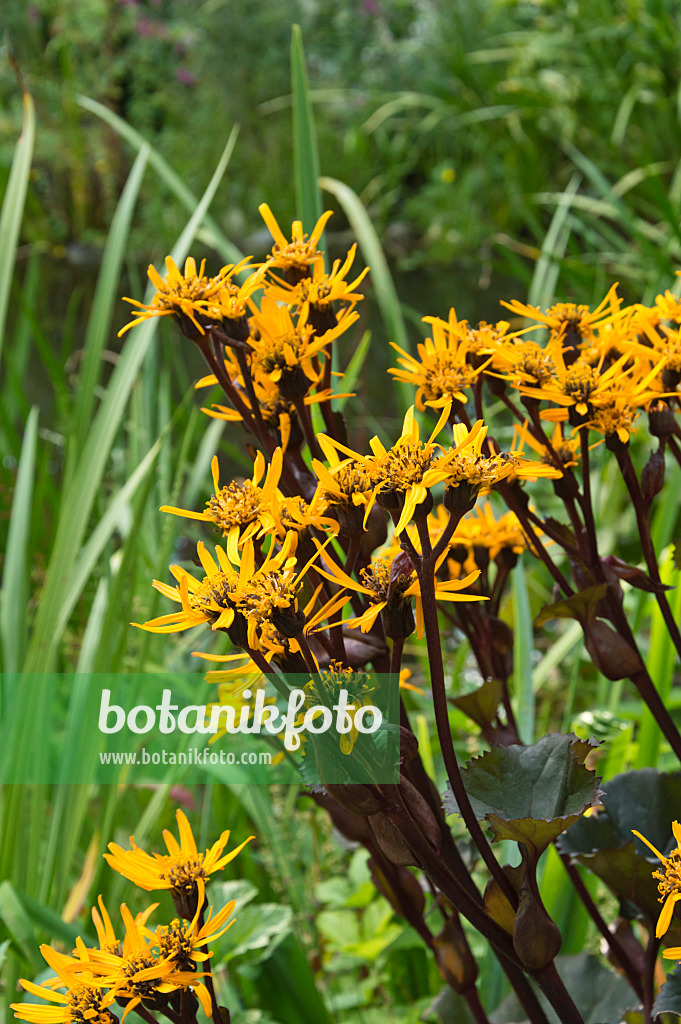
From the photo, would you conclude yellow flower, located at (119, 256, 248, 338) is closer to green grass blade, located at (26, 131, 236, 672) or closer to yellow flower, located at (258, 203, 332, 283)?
yellow flower, located at (258, 203, 332, 283)

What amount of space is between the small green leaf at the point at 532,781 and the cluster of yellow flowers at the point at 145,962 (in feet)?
0.32

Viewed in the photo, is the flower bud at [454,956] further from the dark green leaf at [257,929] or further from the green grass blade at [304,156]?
the green grass blade at [304,156]

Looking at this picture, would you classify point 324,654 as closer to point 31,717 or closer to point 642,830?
point 642,830

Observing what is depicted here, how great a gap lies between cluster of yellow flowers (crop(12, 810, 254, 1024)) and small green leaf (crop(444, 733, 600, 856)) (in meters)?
0.10

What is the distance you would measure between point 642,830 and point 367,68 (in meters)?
4.57

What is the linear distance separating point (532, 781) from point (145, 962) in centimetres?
16

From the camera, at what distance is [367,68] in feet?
14.3

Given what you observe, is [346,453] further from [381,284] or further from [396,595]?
[381,284]

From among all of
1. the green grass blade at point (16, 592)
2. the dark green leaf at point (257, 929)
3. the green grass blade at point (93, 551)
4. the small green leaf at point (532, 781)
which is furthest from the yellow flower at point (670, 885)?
the green grass blade at point (16, 592)

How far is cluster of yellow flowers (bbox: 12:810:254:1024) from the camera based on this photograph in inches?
11.7

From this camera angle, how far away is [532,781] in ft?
1.12

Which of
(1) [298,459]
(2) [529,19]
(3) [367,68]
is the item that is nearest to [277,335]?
(1) [298,459]

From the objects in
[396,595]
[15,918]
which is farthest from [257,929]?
[396,595]

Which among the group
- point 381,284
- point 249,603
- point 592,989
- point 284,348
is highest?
point 381,284
